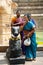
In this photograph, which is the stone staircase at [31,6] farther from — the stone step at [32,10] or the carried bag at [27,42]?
the carried bag at [27,42]

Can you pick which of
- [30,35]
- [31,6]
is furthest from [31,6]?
[30,35]

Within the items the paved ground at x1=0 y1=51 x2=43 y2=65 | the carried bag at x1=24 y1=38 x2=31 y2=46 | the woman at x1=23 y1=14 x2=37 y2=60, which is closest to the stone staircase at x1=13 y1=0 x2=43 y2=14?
the paved ground at x1=0 y1=51 x2=43 y2=65

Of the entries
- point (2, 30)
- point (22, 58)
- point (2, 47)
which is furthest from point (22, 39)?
point (2, 30)

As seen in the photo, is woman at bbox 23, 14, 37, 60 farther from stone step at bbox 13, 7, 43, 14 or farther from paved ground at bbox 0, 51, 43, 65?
stone step at bbox 13, 7, 43, 14

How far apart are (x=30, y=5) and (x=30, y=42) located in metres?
13.9

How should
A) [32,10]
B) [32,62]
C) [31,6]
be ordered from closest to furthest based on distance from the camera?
[32,62]
[32,10]
[31,6]

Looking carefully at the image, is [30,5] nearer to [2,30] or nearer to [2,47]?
[2,30]

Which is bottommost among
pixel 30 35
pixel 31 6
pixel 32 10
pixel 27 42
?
pixel 32 10

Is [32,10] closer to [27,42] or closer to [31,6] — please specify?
[31,6]

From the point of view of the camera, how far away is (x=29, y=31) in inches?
380

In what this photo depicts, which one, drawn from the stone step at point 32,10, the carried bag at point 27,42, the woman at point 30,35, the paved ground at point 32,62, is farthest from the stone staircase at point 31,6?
the carried bag at point 27,42

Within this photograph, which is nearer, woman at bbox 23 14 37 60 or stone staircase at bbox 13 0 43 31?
woman at bbox 23 14 37 60

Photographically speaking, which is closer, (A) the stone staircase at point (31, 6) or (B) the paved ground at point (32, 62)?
(B) the paved ground at point (32, 62)

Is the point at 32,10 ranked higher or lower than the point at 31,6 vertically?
lower
